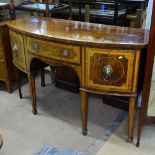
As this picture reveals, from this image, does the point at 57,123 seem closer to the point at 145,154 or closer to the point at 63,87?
the point at 63,87

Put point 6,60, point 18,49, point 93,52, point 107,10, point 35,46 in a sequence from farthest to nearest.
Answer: point 107,10
point 6,60
point 18,49
point 35,46
point 93,52

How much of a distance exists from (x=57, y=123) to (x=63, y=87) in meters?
0.58

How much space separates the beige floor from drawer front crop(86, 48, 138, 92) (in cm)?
45

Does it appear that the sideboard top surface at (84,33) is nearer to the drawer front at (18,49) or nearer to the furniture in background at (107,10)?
the drawer front at (18,49)

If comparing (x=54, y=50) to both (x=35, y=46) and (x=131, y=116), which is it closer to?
(x=35, y=46)

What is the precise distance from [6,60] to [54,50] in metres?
0.87

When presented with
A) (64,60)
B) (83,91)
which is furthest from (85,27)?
(83,91)

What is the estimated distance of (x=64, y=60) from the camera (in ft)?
5.05

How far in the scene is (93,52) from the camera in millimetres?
1416

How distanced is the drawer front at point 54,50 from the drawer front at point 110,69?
94 millimetres

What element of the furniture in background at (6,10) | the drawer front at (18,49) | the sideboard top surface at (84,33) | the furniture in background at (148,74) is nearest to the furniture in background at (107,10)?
the furniture in background at (6,10)

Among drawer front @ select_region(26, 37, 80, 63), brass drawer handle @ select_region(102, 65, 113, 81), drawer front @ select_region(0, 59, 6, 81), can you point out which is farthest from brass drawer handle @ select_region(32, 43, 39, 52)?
drawer front @ select_region(0, 59, 6, 81)

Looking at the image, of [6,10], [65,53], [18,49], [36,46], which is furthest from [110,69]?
[6,10]

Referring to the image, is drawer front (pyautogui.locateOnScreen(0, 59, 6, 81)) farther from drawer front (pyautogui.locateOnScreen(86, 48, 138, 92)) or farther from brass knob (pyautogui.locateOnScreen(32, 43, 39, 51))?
drawer front (pyautogui.locateOnScreen(86, 48, 138, 92))
